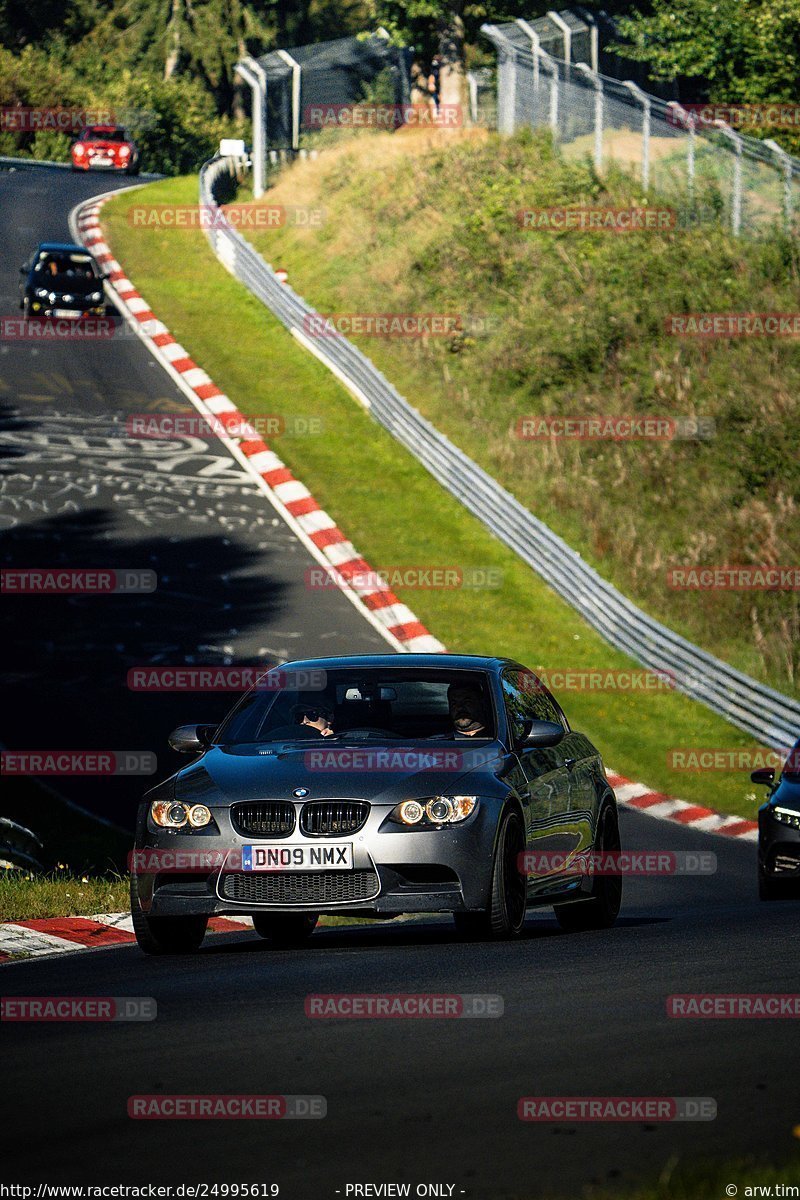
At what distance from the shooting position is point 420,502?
2939cm

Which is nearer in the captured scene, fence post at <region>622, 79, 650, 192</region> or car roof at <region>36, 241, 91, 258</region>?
fence post at <region>622, 79, 650, 192</region>

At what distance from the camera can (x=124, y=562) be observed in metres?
25.3

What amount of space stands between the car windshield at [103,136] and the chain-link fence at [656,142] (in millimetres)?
25443

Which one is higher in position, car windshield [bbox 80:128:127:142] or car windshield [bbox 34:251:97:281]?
car windshield [bbox 80:128:127:142]

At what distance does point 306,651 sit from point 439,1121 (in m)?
17.2

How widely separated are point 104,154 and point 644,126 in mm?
31029

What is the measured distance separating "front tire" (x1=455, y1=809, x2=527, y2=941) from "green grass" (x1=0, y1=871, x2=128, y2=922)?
9.78ft

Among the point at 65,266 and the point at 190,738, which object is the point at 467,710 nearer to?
the point at 190,738

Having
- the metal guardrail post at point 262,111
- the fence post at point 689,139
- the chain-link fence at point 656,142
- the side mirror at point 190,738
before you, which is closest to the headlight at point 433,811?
the side mirror at point 190,738

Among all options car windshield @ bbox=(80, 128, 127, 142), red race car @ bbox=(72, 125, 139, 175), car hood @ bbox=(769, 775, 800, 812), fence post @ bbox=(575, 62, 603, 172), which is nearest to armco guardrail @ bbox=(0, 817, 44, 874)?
car hood @ bbox=(769, 775, 800, 812)

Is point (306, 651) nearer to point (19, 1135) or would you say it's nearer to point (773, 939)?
point (773, 939)

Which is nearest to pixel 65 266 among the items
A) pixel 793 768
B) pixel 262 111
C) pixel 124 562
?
pixel 262 111

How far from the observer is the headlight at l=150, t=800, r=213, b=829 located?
9.35 metres

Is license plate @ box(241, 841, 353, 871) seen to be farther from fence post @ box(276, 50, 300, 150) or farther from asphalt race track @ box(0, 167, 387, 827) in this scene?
fence post @ box(276, 50, 300, 150)
